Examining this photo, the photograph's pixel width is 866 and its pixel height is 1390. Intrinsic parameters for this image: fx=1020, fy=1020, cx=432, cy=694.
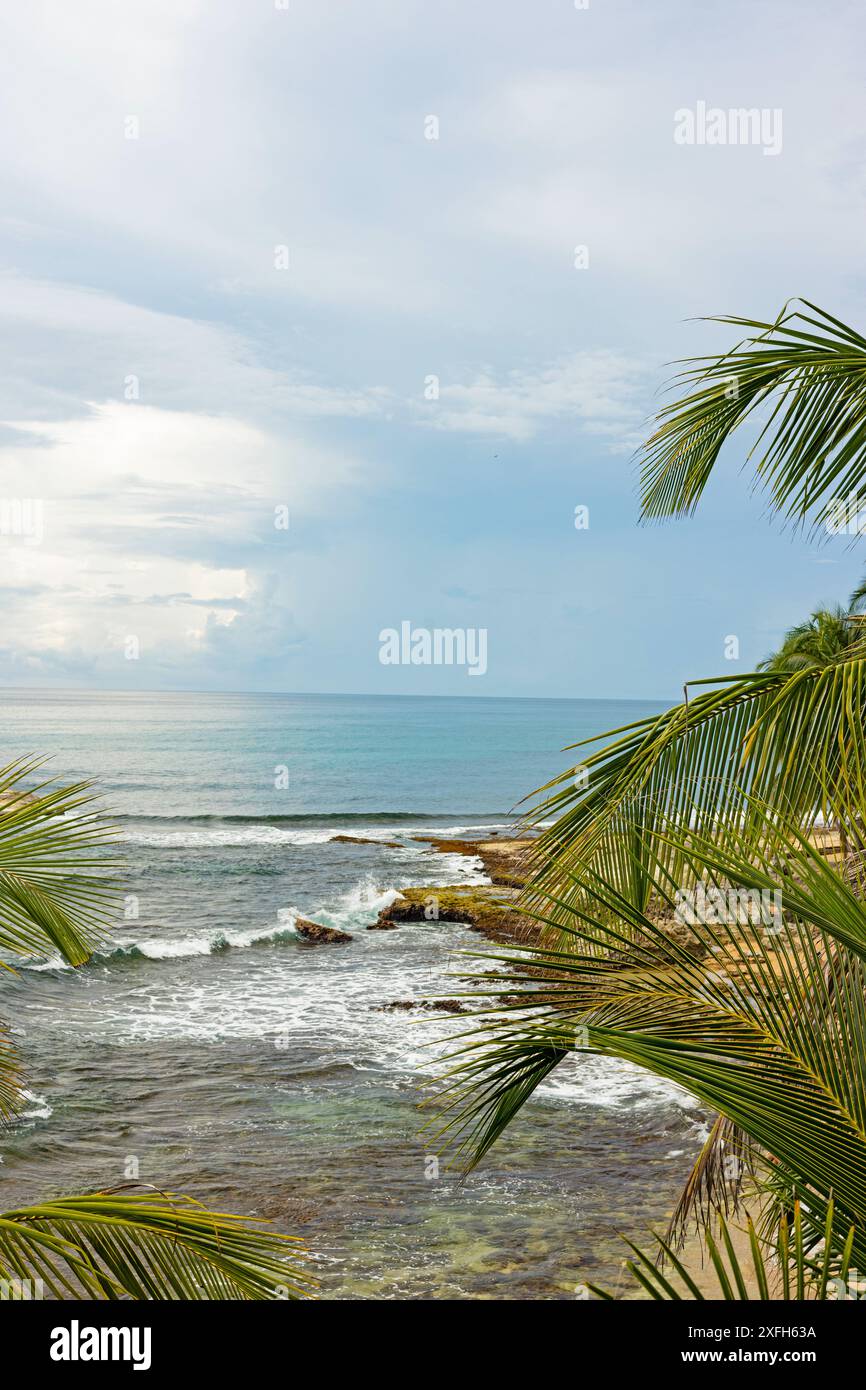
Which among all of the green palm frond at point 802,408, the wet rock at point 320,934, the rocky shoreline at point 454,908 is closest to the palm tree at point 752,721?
the green palm frond at point 802,408

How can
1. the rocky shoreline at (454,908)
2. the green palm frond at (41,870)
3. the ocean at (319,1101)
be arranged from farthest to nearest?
the rocky shoreline at (454,908)
the ocean at (319,1101)
the green palm frond at (41,870)

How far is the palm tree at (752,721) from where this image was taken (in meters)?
4.10

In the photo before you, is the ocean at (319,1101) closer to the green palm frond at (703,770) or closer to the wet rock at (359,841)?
the green palm frond at (703,770)

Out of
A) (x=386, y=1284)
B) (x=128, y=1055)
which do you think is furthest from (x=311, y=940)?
(x=386, y=1284)

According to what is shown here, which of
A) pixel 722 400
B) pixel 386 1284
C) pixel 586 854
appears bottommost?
pixel 386 1284

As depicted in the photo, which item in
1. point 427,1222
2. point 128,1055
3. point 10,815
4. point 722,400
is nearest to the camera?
point 10,815

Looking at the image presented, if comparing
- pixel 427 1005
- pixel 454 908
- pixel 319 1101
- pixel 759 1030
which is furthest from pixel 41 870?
pixel 454 908

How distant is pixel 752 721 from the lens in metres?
4.32

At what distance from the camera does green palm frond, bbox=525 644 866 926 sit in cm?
408

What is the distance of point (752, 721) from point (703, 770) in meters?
0.29
